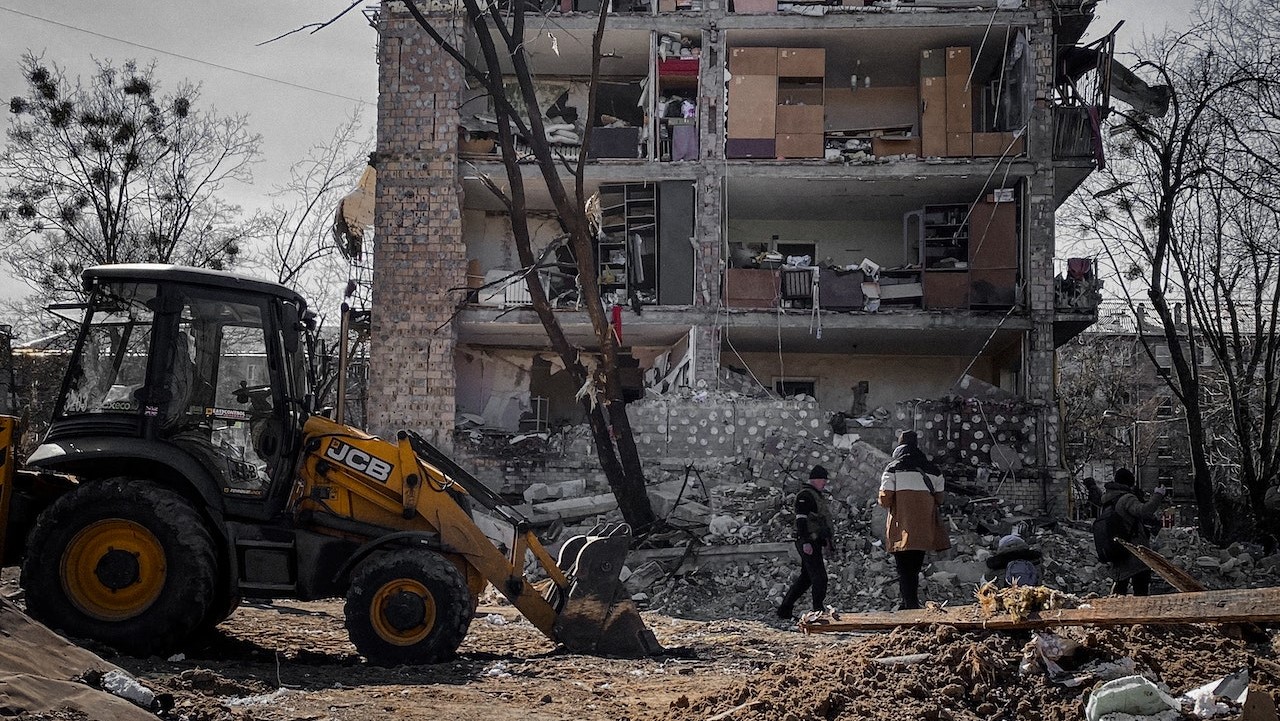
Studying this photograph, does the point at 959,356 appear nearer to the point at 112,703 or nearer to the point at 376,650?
the point at 376,650

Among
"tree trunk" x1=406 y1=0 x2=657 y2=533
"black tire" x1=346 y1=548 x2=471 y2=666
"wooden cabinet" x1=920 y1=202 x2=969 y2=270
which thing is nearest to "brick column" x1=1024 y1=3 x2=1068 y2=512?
"wooden cabinet" x1=920 y1=202 x2=969 y2=270

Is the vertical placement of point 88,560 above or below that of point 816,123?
below

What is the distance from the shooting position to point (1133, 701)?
200 inches

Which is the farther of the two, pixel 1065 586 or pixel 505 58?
pixel 505 58

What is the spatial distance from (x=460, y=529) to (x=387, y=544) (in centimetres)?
58

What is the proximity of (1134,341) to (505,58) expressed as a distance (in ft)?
104

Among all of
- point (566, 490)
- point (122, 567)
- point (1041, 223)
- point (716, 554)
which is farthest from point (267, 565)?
point (1041, 223)

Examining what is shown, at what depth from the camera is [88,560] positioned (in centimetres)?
805

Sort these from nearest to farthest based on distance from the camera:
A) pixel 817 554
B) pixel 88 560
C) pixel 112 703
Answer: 1. pixel 112 703
2. pixel 88 560
3. pixel 817 554

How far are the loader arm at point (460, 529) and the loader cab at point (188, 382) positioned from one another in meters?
0.33

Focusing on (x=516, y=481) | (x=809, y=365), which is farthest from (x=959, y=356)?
(x=516, y=481)

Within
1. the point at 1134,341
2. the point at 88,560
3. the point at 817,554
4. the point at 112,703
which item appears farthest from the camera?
the point at 1134,341

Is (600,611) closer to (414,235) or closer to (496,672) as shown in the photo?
(496,672)

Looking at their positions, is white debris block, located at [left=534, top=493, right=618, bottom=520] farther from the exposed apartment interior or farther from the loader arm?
the loader arm
